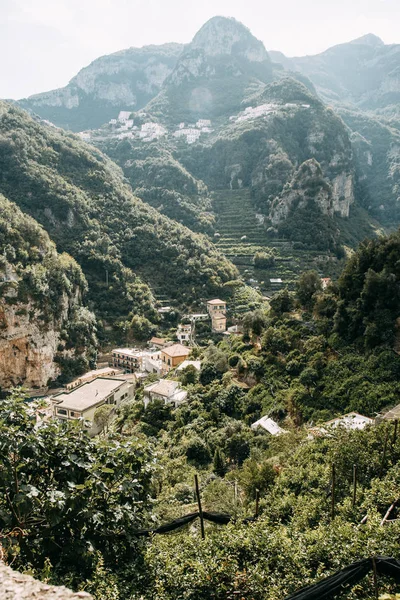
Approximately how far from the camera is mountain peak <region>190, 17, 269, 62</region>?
174 meters

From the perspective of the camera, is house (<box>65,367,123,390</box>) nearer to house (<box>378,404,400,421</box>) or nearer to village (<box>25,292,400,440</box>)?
village (<box>25,292,400,440</box>)

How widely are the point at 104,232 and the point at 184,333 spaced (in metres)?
25.9

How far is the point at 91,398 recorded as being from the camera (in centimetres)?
3356

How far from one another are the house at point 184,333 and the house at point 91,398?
51.1 ft

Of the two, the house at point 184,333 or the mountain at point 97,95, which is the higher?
the mountain at point 97,95

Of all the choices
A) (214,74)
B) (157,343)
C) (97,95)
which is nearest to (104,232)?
(157,343)

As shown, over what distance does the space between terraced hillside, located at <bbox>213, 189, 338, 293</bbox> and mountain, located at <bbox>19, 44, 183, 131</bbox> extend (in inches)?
4021

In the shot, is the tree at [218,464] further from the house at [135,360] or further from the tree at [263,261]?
the tree at [263,261]

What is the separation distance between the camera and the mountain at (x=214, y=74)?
492 ft

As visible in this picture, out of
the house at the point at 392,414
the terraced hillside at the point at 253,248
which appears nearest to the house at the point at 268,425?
the house at the point at 392,414

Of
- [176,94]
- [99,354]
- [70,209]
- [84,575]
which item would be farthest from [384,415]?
[176,94]

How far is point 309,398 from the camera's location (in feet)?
70.8

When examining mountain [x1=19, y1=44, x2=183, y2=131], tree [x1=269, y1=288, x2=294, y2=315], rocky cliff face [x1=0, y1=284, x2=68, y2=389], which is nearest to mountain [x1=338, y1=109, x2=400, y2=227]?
tree [x1=269, y1=288, x2=294, y2=315]

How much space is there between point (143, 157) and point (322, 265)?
63.4 meters
